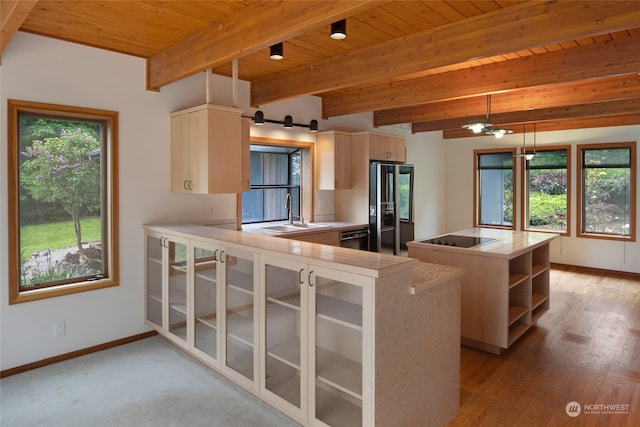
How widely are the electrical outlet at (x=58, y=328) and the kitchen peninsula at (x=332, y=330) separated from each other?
130 centimetres

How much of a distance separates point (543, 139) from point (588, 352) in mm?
4819

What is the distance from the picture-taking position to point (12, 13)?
7.45 ft

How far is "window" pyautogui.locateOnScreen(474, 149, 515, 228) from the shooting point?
788 centimetres

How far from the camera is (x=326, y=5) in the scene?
2.22 metres

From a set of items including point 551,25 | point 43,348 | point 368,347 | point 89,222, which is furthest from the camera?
point 89,222

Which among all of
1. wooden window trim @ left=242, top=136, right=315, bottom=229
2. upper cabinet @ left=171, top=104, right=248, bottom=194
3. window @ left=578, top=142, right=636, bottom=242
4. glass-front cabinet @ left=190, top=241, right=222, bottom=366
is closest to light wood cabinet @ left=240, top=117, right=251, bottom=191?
upper cabinet @ left=171, top=104, right=248, bottom=194

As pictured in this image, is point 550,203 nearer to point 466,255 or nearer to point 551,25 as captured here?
point 466,255

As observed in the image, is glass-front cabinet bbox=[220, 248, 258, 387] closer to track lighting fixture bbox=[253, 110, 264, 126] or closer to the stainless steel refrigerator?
track lighting fixture bbox=[253, 110, 264, 126]

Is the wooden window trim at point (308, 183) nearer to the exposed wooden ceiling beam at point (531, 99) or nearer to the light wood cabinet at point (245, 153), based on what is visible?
the light wood cabinet at point (245, 153)

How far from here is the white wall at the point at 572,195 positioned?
6691mm

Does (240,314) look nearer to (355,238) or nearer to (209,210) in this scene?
(209,210)

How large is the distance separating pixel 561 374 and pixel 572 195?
4867 millimetres

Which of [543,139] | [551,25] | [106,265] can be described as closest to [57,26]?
[106,265]

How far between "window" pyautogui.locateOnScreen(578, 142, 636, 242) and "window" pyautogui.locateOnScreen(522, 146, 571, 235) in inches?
10.1
